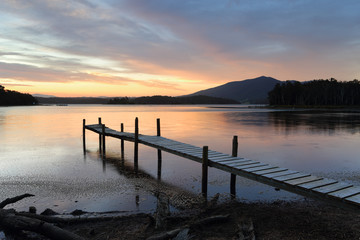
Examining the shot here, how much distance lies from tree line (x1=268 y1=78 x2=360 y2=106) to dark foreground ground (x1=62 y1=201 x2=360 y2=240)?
11833 centimetres

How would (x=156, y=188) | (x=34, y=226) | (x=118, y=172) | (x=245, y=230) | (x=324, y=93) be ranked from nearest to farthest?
(x=34, y=226) → (x=245, y=230) → (x=156, y=188) → (x=118, y=172) → (x=324, y=93)

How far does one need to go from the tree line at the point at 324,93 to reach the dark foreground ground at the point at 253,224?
118325 millimetres

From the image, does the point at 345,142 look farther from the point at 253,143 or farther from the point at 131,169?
the point at 131,169

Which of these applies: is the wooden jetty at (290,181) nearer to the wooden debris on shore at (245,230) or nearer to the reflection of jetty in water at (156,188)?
the reflection of jetty in water at (156,188)

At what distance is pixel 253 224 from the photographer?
22.0ft

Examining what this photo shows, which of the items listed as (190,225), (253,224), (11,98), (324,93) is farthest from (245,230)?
(11,98)

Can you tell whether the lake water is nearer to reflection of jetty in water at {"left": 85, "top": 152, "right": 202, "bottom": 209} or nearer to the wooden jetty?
reflection of jetty in water at {"left": 85, "top": 152, "right": 202, "bottom": 209}

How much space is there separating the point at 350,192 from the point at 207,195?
488 centimetres

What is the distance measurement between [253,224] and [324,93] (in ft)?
398

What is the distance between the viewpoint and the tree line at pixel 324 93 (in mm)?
112375

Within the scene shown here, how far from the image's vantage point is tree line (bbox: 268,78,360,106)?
369 feet

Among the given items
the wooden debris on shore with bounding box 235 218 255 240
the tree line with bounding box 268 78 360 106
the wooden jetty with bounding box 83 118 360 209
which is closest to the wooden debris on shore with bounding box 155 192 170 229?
the wooden debris on shore with bounding box 235 218 255 240

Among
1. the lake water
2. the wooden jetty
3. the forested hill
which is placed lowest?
the lake water

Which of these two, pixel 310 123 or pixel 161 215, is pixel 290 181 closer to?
pixel 161 215
